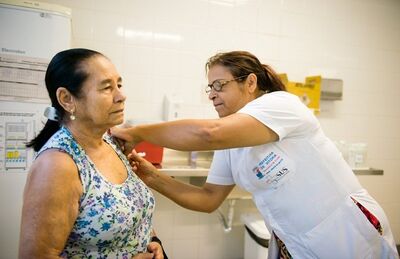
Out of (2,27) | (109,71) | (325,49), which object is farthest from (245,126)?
(325,49)

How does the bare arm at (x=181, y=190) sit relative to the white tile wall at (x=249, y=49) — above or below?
below

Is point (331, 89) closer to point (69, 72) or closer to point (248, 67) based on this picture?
point (248, 67)

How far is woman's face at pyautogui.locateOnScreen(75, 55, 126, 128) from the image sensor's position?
0.92 metres

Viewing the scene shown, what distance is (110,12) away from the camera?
1.99 m

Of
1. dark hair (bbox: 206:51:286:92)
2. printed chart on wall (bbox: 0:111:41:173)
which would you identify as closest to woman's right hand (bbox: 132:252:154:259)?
dark hair (bbox: 206:51:286:92)

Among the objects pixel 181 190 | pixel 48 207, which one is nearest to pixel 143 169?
pixel 181 190

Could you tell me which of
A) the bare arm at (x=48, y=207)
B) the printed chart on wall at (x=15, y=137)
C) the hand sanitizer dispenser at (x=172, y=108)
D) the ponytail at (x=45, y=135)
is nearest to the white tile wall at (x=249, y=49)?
the hand sanitizer dispenser at (x=172, y=108)

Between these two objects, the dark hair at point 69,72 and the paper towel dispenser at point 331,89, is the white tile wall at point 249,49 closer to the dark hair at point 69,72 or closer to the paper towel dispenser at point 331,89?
the paper towel dispenser at point 331,89

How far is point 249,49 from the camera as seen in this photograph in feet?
7.52

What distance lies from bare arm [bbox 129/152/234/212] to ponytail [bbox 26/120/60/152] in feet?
1.11

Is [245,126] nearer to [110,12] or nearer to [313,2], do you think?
[110,12]

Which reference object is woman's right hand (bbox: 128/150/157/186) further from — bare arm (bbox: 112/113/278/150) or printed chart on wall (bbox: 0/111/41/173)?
printed chart on wall (bbox: 0/111/41/173)

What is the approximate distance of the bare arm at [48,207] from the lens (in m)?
0.74

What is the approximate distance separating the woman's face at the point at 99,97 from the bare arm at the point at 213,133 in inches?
6.0
